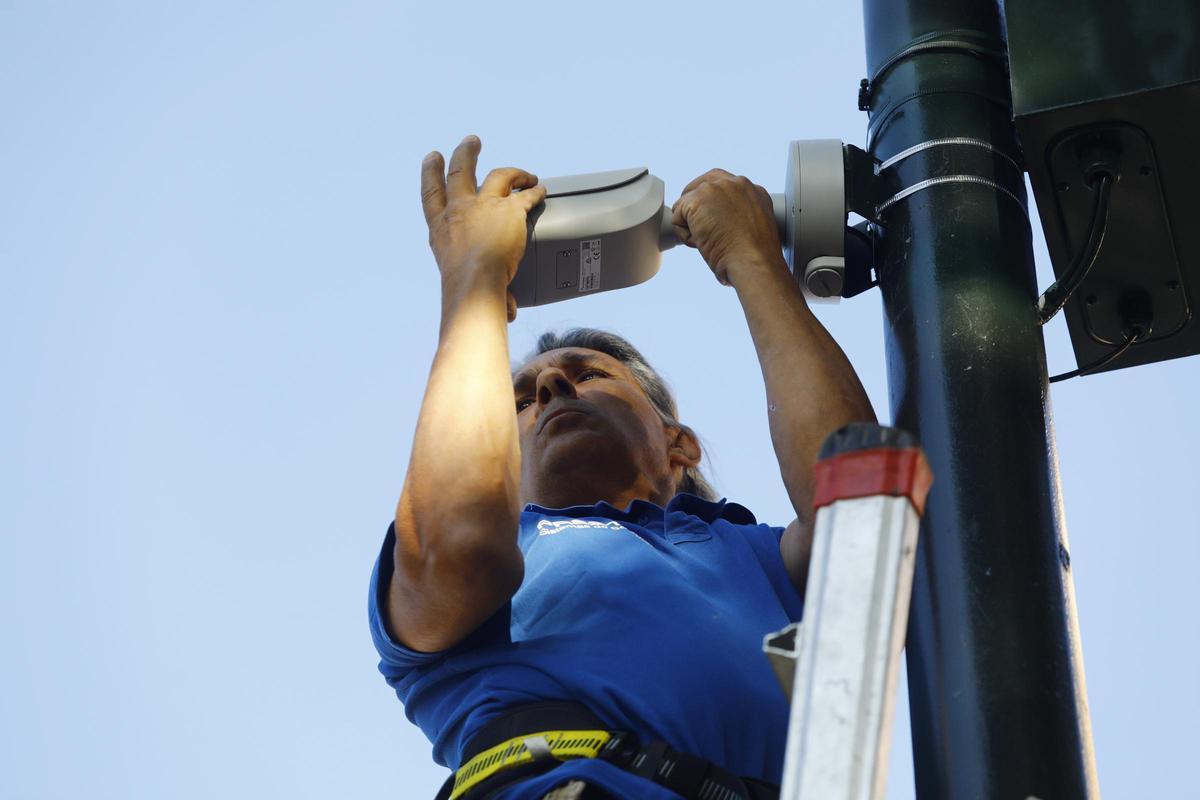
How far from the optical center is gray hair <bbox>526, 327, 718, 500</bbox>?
17.2 ft

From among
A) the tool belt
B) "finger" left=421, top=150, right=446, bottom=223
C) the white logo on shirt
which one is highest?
"finger" left=421, top=150, right=446, bottom=223

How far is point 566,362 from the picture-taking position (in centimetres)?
510

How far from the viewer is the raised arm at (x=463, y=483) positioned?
11.2 ft

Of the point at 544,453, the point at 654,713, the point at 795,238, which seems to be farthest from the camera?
the point at 544,453

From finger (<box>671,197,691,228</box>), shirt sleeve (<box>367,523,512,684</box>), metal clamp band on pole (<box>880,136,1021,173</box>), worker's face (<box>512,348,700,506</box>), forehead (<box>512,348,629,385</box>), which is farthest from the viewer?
forehead (<box>512,348,629,385</box>)

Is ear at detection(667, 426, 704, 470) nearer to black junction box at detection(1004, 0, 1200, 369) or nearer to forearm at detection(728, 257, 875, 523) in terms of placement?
forearm at detection(728, 257, 875, 523)

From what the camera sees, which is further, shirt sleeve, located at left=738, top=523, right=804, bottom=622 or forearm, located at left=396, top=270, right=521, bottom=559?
shirt sleeve, located at left=738, top=523, right=804, bottom=622

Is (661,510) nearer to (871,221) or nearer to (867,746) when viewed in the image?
(871,221)

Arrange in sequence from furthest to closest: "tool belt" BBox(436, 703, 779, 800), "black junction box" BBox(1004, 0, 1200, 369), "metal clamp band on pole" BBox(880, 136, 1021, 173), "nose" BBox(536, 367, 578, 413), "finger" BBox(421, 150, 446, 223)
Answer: "nose" BBox(536, 367, 578, 413), "finger" BBox(421, 150, 446, 223), "metal clamp band on pole" BBox(880, 136, 1021, 173), "black junction box" BBox(1004, 0, 1200, 369), "tool belt" BBox(436, 703, 779, 800)

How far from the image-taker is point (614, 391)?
193 inches

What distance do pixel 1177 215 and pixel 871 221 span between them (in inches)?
23.7

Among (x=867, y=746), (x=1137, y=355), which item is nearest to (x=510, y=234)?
(x=1137, y=355)

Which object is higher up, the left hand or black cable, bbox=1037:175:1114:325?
the left hand

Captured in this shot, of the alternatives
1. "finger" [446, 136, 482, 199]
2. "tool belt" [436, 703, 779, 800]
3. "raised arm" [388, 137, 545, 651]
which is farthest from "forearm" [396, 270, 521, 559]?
"finger" [446, 136, 482, 199]
